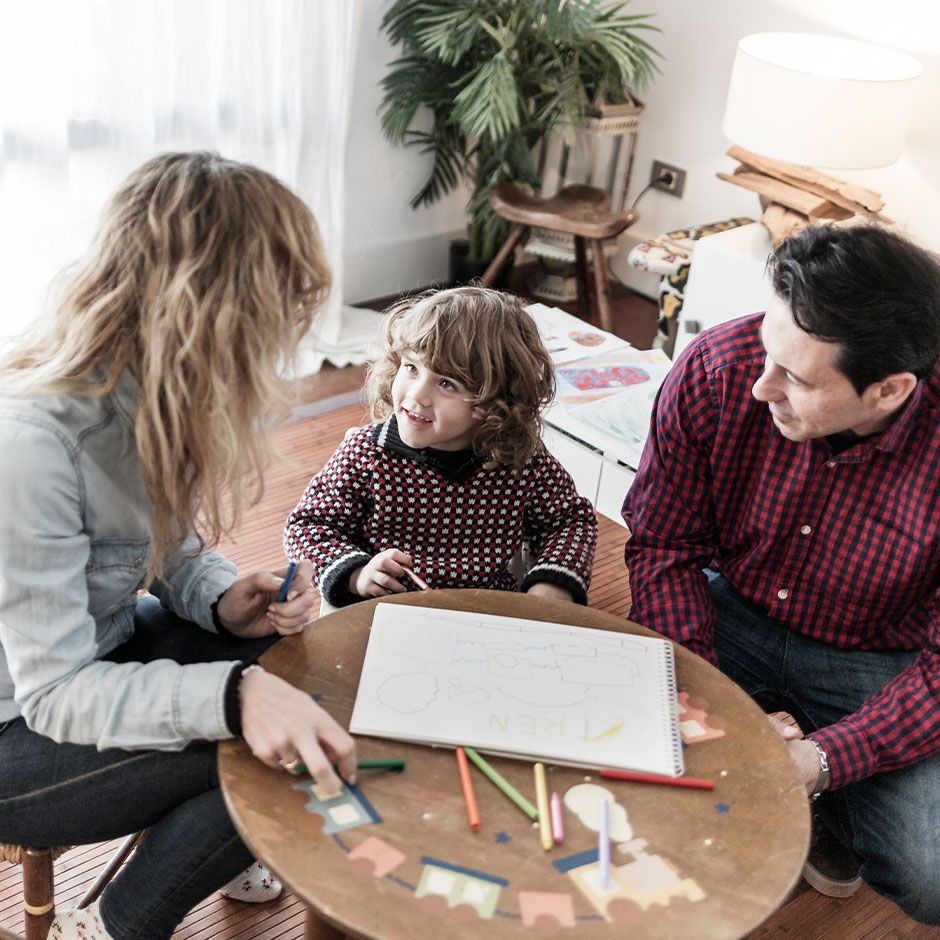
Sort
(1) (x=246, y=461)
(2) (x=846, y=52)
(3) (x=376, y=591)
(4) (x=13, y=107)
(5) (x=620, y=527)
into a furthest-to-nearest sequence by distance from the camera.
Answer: (2) (x=846, y=52) → (5) (x=620, y=527) → (4) (x=13, y=107) → (3) (x=376, y=591) → (1) (x=246, y=461)

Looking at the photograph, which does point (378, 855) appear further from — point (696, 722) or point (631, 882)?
point (696, 722)

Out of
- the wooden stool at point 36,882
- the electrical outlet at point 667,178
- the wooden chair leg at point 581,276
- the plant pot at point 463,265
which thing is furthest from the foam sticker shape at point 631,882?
the electrical outlet at point 667,178

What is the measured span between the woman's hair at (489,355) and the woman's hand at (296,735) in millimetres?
563

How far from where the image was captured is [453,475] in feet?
5.04

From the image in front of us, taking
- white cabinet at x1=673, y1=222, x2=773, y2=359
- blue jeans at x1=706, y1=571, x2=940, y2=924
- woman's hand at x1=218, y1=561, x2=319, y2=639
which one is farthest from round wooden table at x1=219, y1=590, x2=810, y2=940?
white cabinet at x1=673, y1=222, x2=773, y2=359

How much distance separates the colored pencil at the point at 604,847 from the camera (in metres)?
0.94

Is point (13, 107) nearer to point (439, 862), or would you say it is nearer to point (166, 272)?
point (166, 272)

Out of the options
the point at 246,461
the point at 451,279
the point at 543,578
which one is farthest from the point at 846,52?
the point at 246,461

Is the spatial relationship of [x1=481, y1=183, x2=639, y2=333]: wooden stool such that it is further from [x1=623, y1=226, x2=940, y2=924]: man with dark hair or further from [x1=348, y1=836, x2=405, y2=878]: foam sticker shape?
[x1=348, y1=836, x2=405, y2=878]: foam sticker shape

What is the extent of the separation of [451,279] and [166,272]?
257cm

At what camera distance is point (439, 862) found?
0.95m

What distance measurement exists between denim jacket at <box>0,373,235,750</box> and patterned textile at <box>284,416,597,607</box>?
437 millimetres

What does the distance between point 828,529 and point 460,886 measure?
0.78 m

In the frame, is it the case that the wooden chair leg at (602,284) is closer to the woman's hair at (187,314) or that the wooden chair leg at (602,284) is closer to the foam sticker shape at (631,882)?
the woman's hair at (187,314)
